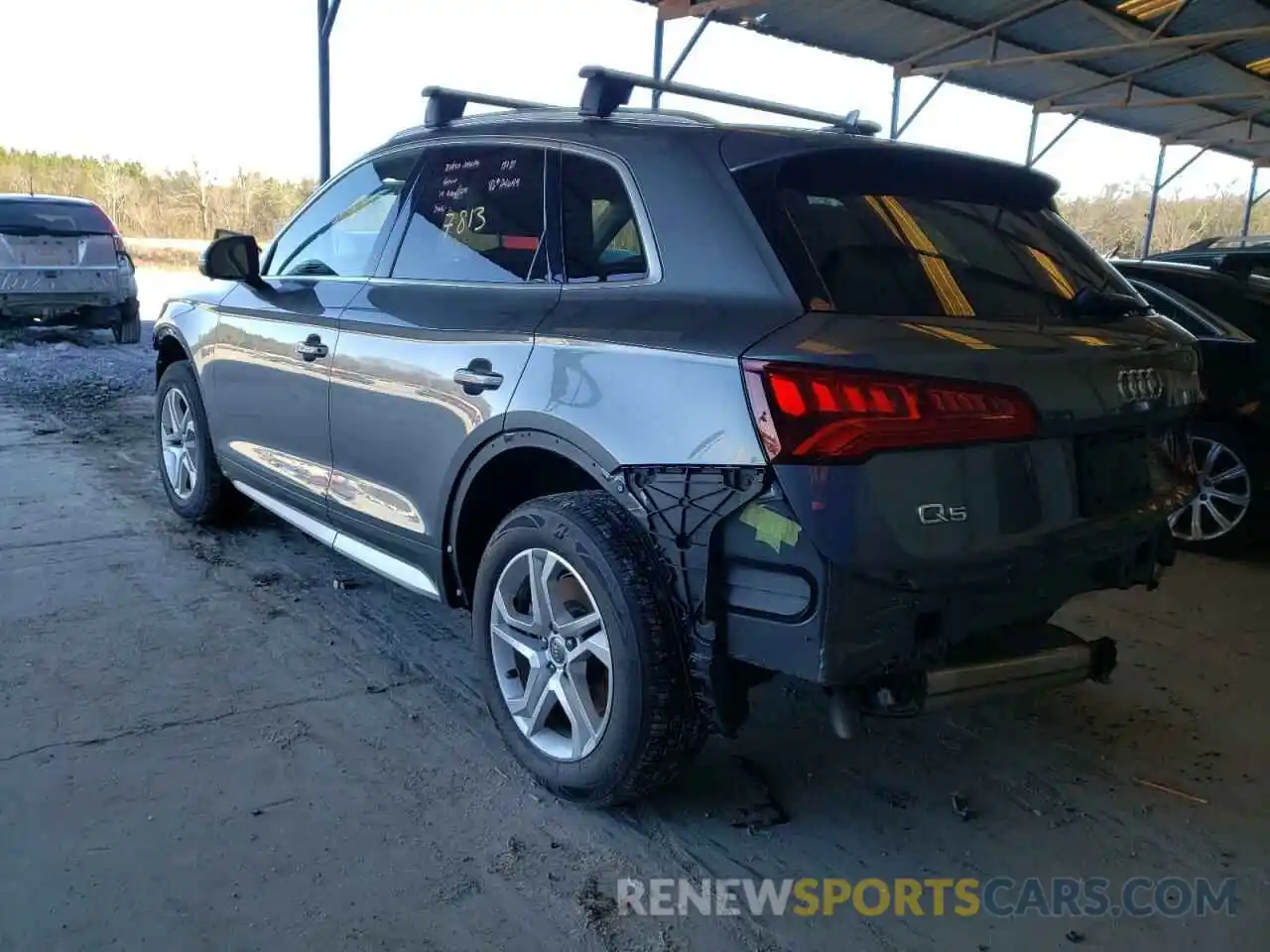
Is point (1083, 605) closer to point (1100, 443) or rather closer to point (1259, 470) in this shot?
point (1259, 470)

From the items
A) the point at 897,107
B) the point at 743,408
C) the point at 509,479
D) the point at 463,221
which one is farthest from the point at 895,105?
the point at 743,408

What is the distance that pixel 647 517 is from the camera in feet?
7.71

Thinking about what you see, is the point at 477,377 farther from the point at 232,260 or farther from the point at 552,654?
the point at 232,260

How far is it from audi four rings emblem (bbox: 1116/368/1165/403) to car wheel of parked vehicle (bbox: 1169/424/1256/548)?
8.89 ft

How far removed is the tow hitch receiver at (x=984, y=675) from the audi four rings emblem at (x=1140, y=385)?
0.64 m

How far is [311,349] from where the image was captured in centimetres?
363

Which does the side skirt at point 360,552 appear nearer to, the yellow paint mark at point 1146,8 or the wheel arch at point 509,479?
the wheel arch at point 509,479

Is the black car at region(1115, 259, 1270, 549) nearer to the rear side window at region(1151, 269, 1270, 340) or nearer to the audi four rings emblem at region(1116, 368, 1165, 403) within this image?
the rear side window at region(1151, 269, 1270, 340)

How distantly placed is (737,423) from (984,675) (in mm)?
867

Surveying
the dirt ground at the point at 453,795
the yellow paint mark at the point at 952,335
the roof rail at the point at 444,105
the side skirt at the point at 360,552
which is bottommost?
the dirt ground at the point at 453,795

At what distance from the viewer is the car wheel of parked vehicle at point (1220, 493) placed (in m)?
4.98

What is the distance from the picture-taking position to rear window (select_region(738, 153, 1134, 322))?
2.34 metres

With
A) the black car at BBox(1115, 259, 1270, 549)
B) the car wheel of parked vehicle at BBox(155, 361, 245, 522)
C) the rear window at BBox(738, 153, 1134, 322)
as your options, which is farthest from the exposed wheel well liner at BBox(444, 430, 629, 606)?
the black car at BBox(1115, 259, 1270, 549)

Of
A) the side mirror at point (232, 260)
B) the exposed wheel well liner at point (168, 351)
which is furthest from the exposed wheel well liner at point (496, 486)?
the exposed wheel well liner at point (168, 351)
